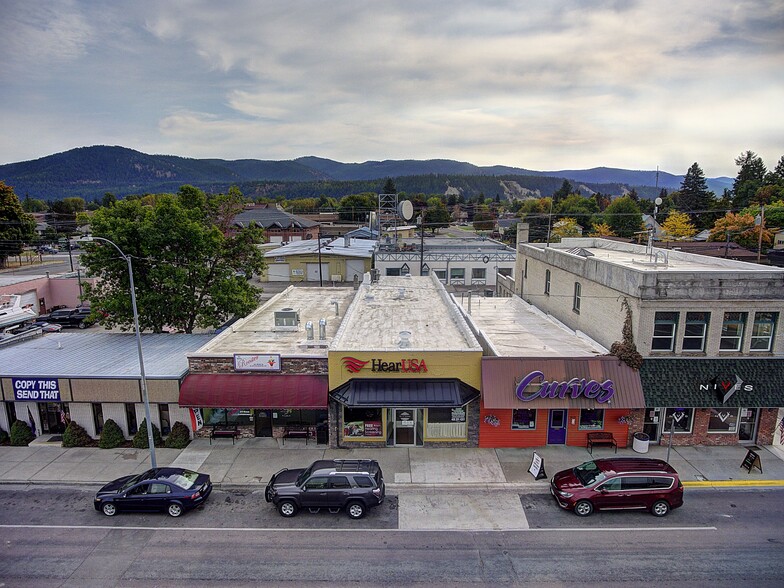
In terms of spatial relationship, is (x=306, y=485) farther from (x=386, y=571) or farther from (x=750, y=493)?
(x=750, y=493)

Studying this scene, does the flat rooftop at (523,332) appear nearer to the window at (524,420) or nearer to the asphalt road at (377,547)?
the window at (524,420)

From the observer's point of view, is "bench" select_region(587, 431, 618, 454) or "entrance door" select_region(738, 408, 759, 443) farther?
"entrance door" select_region(738, 408, 759, 443)

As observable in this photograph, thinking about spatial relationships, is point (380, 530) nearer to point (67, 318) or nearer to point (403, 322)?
point (403, 322)

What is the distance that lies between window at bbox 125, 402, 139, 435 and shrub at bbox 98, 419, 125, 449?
0.65m

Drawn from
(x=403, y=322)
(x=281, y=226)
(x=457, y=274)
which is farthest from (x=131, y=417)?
(x=281, y=226)

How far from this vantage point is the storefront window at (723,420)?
22.9 meters

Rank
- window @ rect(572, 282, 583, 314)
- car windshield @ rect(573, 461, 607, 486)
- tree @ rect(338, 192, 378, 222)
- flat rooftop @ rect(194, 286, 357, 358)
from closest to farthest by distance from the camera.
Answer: car windshield @ rect(573, 461, 607, 486) → flat rooftop @ rect(194, 286, 357, 358) → window @ rect(572, 282, 583, 314) → tree @ rect(338, 192, 378, 222)

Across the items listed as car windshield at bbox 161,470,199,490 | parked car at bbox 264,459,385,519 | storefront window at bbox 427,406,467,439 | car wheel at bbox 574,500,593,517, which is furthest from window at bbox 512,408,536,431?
car windshield at bbox 161,470,199,490

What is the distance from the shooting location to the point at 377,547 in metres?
16.1

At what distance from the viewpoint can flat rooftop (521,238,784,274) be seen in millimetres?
23519

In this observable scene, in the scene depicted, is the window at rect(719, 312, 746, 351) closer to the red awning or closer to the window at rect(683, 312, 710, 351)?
the window at rect(683, 312, 710, 351)

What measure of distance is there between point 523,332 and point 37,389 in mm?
25598

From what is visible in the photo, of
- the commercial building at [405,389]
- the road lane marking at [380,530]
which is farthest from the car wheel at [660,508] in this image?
the commercial building at [405,389]

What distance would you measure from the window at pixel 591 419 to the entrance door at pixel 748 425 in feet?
22.7
